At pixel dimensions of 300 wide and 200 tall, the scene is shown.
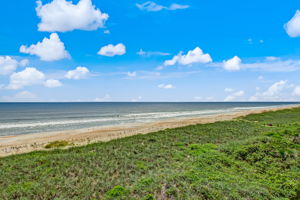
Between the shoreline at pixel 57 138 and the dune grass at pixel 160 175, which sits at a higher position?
the dune grass at pixel 160 175

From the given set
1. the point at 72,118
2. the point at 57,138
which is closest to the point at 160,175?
the point at 57,138

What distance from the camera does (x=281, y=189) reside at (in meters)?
7.35

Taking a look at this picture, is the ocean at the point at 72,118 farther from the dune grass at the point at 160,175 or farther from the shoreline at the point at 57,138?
the dune grass at the point at 160,175

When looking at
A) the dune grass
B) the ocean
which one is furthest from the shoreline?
the dune grass

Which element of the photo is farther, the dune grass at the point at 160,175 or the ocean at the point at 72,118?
the ocean at the point at 72,118

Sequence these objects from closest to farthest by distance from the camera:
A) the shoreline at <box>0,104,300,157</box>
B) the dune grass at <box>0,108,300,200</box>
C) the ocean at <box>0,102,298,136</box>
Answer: the dune grass at <box>0,108,300,200</box>, the shoreline at <box>0,104,300,157</box>, the ocean at <box>0,102,298,136</box>

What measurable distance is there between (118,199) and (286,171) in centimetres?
826

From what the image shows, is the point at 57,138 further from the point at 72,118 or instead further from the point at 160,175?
the point at 72,118

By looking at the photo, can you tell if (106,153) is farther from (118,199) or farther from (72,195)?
(118,199)

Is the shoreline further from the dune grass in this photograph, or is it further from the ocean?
the dune grass

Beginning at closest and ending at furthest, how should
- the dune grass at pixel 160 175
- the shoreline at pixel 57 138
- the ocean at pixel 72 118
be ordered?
the dune grass at pixel 160 175 → the shoreline at pixel 57 138 → the ocean at pixel 72 118

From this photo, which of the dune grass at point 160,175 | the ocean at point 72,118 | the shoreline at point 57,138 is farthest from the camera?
the ocean at point 72,118

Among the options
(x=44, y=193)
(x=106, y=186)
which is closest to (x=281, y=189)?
(x=106, y=186)

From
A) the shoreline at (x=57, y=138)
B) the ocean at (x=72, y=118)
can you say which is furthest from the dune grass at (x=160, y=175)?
the ocean at (x=72, y=118)
